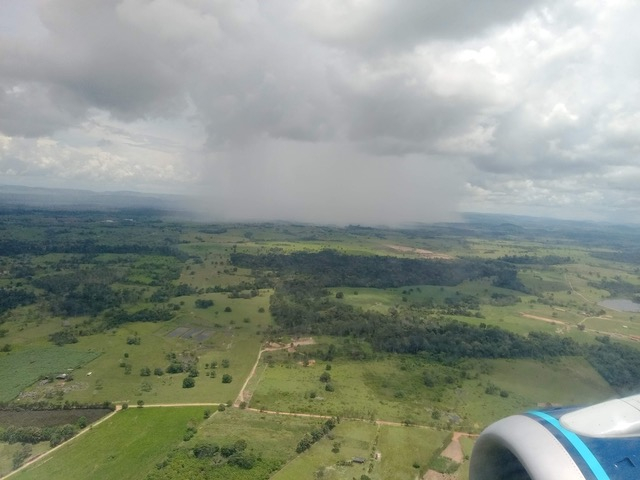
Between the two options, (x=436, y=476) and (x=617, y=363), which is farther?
(x=617, y=363)

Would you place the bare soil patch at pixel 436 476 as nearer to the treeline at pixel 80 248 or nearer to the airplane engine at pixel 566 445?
the airplane engine at pixel 566 445

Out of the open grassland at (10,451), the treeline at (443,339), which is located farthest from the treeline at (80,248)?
the open grassland at (10,451)

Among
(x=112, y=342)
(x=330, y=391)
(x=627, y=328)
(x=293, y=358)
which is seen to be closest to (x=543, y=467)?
(x=330, y=391)

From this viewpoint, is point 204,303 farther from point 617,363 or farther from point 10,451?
point 617,363

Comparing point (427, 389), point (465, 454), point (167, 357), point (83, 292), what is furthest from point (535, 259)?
point (83, 292)

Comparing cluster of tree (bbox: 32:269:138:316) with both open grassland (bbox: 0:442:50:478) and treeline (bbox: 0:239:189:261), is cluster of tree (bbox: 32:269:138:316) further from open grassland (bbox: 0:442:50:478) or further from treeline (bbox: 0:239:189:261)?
open grassland (bbox: 0:442:50:478)

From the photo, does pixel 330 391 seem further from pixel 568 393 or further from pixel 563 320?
pixel 563 320
